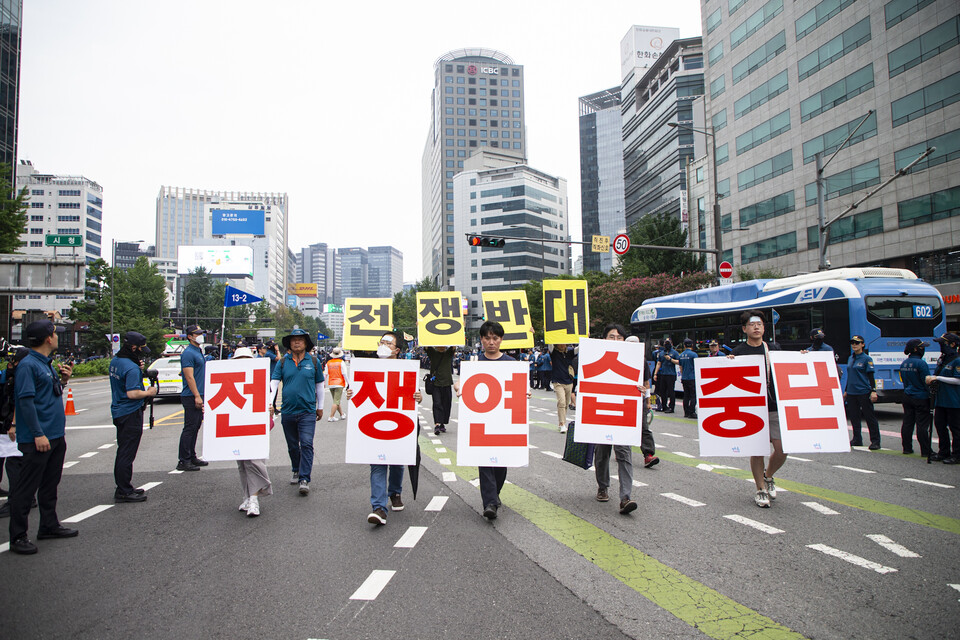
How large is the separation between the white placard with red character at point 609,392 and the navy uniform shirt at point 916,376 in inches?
218

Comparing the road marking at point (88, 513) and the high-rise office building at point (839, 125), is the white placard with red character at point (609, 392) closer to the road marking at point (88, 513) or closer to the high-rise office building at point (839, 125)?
the road marking at point (88, 513)

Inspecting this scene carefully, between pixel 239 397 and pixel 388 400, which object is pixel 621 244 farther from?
pixel 239 397

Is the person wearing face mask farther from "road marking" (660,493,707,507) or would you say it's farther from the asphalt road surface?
"road marking" (660,493,707,507)

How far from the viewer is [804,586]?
378 cm

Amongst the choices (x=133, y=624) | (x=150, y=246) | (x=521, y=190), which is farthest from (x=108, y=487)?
(x=150, y=246)

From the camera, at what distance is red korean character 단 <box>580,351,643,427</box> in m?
5.77

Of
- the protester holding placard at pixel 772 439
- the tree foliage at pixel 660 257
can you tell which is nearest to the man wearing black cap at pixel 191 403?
the protester holding placard at pixel 772 439

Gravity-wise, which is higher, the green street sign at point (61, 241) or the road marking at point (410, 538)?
the green street sign at point (61, 241)

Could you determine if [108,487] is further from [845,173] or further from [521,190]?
[521,190]

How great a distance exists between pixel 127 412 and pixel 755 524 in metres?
6.68

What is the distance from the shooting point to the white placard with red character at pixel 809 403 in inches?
226

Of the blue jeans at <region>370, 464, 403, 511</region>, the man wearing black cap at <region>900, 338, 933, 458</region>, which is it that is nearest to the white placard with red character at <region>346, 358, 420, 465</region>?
the blue jeans at <region>370, 464, 403, 511</region>

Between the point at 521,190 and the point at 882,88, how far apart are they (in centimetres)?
8495

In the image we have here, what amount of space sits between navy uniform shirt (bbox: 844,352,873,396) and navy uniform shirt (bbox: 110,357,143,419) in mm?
10873
